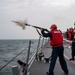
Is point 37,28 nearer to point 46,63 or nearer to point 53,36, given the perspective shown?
point 53,36

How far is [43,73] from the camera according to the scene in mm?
9711

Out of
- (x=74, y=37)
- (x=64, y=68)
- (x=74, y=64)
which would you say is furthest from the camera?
(x=74, y=37)

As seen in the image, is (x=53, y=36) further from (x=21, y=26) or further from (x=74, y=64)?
(x=74, y=64)

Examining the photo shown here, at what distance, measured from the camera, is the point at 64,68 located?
9516 mm

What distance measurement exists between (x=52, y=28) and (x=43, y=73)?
184cm

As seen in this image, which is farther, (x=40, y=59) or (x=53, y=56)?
(x=40, y=59)

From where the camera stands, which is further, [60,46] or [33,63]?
[33,63]

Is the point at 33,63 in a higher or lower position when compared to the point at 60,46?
lower

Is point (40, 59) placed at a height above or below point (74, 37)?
below

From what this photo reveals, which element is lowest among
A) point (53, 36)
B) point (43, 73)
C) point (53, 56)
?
point (43, 73)

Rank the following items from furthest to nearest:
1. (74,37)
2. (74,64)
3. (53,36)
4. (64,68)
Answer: (74,37), (74,64), (64,68), (53,36)

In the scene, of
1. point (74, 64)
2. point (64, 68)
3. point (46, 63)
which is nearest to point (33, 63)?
point (46, 63)

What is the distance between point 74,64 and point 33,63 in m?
1.94

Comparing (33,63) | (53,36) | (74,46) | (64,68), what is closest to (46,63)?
(33,63)
